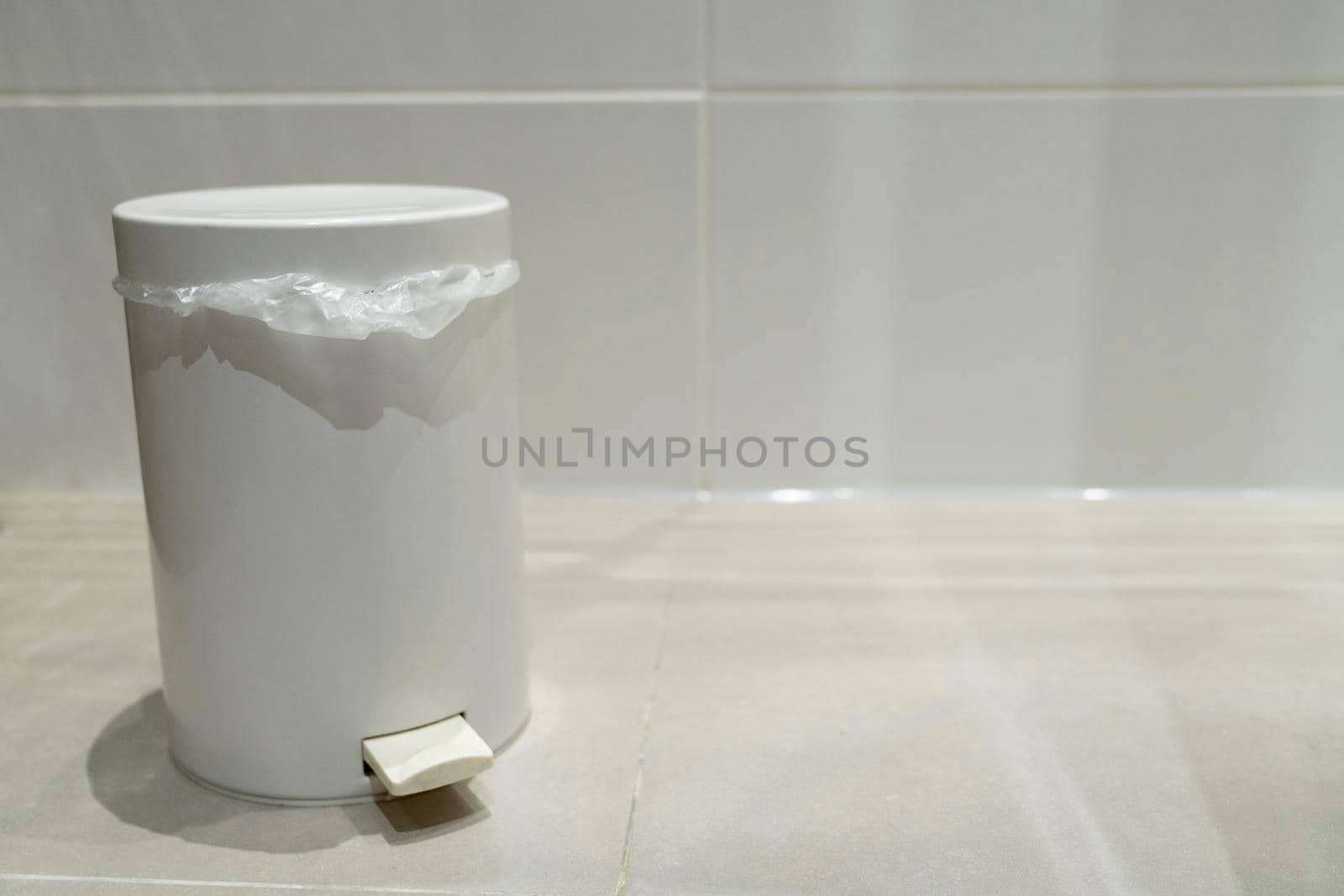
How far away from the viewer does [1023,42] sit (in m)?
0.86

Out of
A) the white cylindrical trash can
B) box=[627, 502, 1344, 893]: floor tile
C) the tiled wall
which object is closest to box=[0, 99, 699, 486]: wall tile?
the tiled wall

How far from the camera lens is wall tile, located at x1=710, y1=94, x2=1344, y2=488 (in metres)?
0.88

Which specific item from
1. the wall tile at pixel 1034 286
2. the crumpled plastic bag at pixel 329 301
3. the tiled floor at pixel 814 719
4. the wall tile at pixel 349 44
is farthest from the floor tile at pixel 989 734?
the wall tile at pixel 349 44

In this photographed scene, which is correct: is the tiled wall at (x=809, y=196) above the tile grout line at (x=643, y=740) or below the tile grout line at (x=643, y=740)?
above

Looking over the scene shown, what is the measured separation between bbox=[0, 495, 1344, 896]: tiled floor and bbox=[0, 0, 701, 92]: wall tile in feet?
1.09

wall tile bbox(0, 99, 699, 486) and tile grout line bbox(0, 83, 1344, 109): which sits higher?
tile grout line bbox(0, 83, 1344, 109)

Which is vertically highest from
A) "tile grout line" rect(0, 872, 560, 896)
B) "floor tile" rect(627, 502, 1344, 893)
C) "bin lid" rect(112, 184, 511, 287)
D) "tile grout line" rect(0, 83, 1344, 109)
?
"tile grout line" rect(0, 83, 1344, 109)

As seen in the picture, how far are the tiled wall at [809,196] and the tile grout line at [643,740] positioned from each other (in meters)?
0.21

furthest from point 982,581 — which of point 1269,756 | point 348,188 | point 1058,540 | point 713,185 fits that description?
point 348,188

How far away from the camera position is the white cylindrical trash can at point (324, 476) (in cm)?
50

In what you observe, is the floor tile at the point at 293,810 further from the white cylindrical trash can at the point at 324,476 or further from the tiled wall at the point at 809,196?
the tiled wall at the point at 809,196

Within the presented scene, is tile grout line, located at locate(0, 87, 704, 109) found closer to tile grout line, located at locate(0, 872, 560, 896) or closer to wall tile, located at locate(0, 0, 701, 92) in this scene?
wall tile, located at locate(0, 0, 701, 92)

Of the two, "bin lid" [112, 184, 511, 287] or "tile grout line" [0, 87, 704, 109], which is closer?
"bin lid" [112, 184, 511, 287]

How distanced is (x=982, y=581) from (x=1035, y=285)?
9.7 inches
